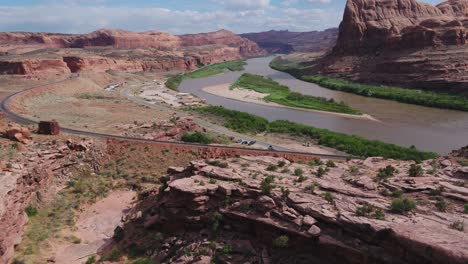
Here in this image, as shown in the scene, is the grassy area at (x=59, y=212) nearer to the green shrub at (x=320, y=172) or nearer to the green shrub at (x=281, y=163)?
the green shrub at (x=281, y=163)

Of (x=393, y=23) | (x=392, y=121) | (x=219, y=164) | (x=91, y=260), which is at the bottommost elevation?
(x=91, y=260)

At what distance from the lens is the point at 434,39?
84.0 m

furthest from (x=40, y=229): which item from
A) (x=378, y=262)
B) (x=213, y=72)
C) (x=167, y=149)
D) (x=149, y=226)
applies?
(x=213, y=72)

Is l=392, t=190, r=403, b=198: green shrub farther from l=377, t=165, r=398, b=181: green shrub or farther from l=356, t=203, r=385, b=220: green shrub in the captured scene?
l=377, t=165, r=398, b=181: green shrub

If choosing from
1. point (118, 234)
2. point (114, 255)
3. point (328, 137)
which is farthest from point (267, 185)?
point (328, 137)

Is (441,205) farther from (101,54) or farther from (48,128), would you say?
(101,54)

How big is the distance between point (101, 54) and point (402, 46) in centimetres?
8415

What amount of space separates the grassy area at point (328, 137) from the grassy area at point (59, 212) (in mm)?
22261

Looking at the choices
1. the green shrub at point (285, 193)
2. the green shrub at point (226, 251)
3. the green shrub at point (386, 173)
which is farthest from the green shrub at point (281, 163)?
the green shrub at point (226, 251)

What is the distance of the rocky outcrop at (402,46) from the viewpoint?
76938 mm

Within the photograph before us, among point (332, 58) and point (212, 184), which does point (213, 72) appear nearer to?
point (332, 58)

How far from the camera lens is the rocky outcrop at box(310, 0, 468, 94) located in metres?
76.9

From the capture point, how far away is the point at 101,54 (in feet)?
382

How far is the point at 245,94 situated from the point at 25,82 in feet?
141
